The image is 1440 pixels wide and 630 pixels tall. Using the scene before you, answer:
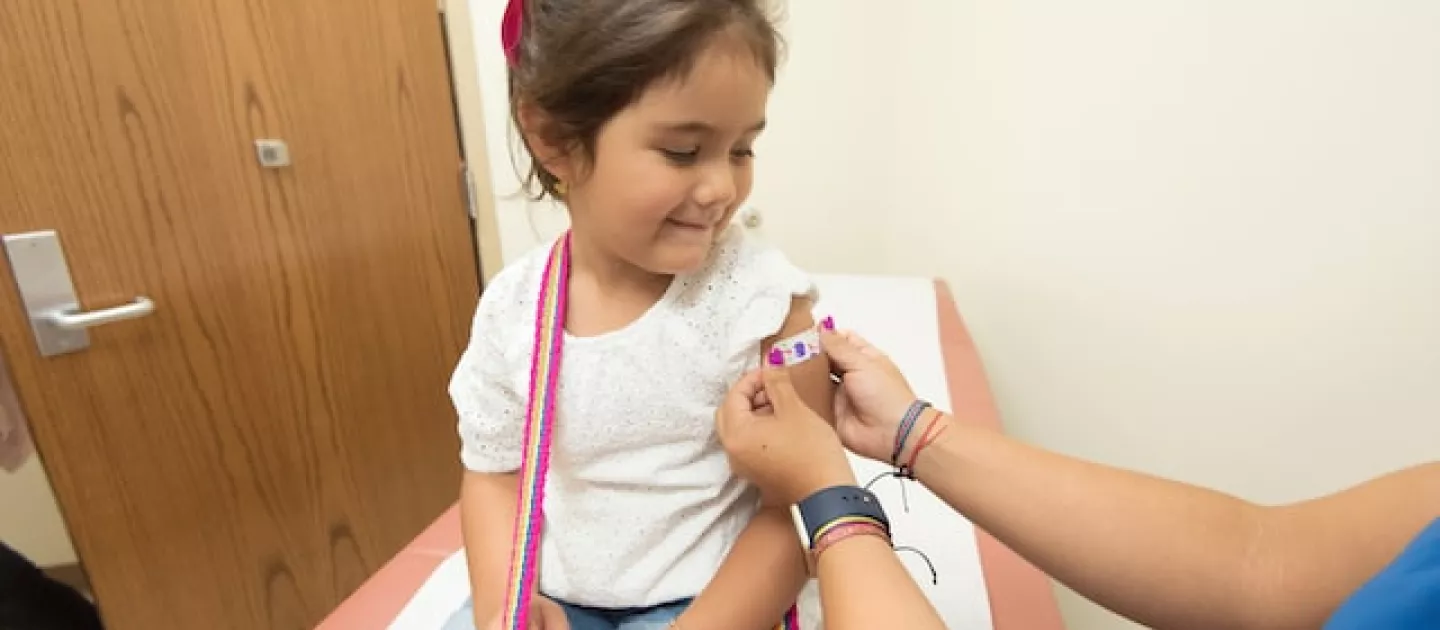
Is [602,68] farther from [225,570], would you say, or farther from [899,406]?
[225,570]

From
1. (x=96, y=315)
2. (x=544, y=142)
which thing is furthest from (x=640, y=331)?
(x=96, y=315)

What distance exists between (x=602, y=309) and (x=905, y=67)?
1374 mm

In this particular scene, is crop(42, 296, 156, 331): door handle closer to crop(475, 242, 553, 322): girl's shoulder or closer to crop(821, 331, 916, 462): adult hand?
crop(475, 242, 553, 322): girl's shoulder

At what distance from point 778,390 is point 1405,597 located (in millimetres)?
421

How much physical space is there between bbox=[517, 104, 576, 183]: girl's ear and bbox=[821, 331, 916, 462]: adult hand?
0.32m

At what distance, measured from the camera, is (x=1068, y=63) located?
52.6 inches

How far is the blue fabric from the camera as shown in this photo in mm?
377

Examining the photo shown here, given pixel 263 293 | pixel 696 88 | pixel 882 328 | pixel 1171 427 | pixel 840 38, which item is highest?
pixel 840 38

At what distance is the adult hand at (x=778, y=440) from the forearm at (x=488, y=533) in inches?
10.8

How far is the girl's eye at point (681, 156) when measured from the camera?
1.89 ft

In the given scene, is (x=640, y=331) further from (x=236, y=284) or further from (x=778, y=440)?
(x=236, y=284)

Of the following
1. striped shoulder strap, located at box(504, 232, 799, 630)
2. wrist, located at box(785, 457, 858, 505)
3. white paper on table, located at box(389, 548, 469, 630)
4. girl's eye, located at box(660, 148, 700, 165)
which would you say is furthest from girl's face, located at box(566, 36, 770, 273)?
white paper on table, located at box(389, 548, 469, 630)

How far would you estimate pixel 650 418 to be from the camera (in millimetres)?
650

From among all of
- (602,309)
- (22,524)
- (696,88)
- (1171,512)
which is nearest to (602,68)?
(696,88)
